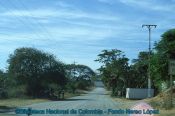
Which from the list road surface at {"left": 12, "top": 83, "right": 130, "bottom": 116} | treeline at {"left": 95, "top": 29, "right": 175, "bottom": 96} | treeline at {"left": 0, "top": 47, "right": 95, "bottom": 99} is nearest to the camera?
road surface at {"left": 12, "top": 83, "right": 130, "bottom": 116}

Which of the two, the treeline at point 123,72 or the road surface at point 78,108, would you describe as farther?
the treeline at point 123,72

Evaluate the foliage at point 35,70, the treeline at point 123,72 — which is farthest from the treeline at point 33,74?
the treeline at point 123,72

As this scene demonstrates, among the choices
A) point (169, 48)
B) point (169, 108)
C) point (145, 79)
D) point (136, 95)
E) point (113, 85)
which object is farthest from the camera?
point (113, 85)

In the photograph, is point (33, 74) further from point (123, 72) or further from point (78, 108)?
point (78, 108)

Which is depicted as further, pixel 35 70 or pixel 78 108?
pixel 35 70

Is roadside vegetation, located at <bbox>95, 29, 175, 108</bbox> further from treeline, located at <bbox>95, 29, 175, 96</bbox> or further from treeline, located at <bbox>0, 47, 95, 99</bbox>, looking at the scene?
treeline, located at <bbox>0, 47, 95, 99</bbox>

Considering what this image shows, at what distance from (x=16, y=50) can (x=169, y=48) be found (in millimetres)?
43136

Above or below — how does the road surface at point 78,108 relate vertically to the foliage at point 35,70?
below

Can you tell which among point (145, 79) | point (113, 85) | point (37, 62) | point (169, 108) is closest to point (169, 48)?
point (169, 108)

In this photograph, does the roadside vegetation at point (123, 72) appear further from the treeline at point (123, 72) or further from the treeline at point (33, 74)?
the treeline at point (33, 74)

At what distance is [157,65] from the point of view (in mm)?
52406

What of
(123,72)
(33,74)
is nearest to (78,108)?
(33,74)

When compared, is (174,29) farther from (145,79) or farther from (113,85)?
(113,85)

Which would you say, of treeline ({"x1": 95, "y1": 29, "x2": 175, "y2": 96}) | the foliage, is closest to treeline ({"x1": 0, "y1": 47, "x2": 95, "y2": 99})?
the foliage
